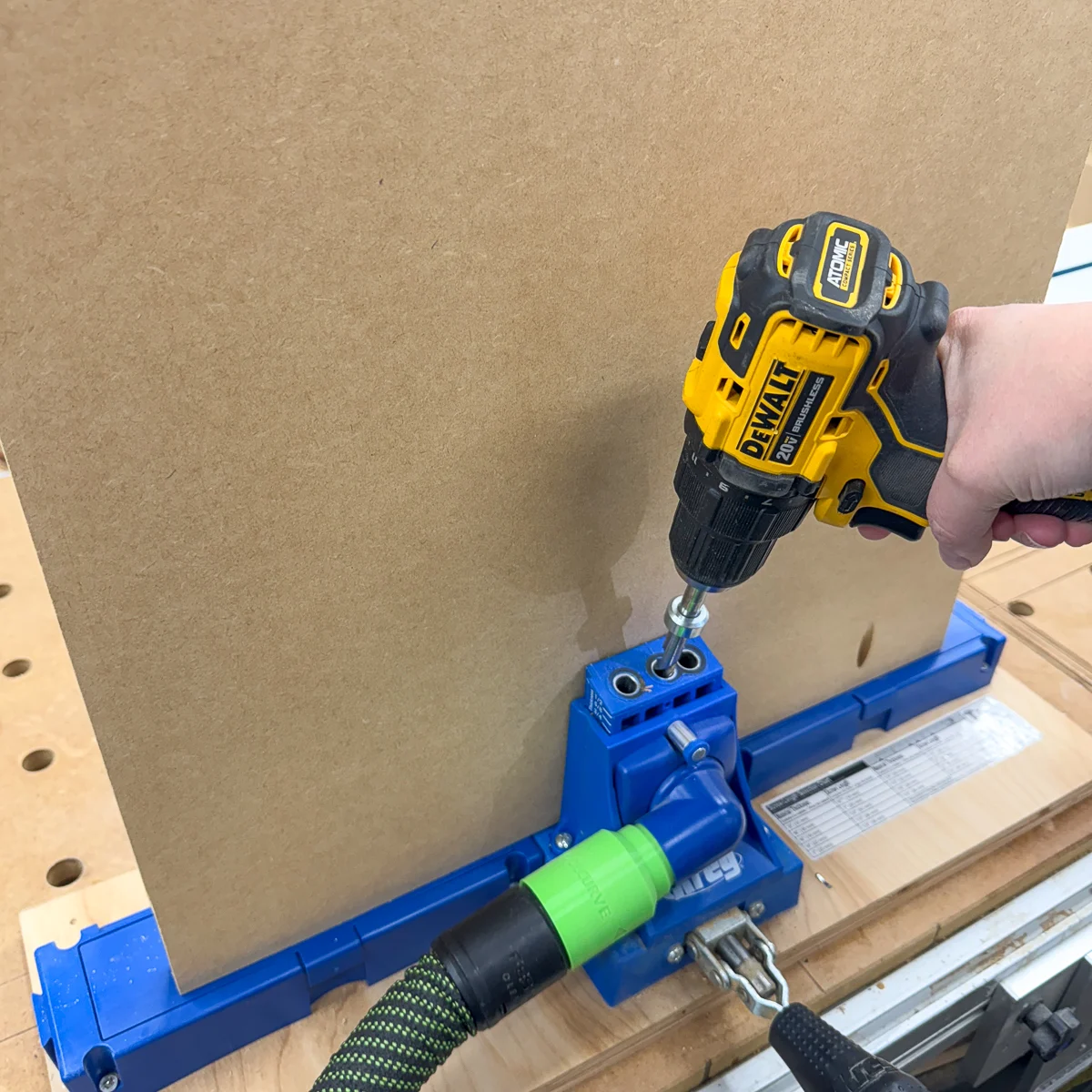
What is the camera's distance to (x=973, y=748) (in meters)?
0.84

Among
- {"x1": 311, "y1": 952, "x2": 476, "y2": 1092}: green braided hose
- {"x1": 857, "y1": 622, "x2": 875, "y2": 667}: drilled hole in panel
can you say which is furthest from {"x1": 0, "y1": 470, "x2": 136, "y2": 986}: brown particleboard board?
{"x1": 857, "y1": 622, "x2": 875, "y2": 667}: drilled hole in panel

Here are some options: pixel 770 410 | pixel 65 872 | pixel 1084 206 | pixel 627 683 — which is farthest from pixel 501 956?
pixel 1084 206

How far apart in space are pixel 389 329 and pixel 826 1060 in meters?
0.50

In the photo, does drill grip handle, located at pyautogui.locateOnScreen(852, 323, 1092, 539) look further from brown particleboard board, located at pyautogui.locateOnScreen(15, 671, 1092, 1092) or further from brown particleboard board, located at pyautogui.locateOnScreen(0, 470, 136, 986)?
brown particleboard board, located at pyautogui.locateOnScreen(0, 470, 136, 986)

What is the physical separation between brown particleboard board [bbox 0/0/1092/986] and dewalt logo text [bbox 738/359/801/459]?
9 cm

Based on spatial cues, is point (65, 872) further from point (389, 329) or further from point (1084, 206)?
point (1084, 206)

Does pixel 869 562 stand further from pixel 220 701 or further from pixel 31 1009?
pixel 31 1009

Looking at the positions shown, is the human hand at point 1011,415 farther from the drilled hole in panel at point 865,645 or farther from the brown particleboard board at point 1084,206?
the brown particleboard board at point 1084,206

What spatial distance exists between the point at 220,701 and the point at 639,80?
1.28 feet

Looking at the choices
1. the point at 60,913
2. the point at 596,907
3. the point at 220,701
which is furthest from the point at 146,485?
the point at 60,913

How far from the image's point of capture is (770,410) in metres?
0.44

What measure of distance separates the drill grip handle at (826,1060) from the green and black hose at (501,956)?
0.40 ft

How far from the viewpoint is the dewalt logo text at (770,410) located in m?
0.43

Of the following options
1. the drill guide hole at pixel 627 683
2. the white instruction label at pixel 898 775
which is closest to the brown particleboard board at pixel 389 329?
the drill guide hole at pixel 627 683
